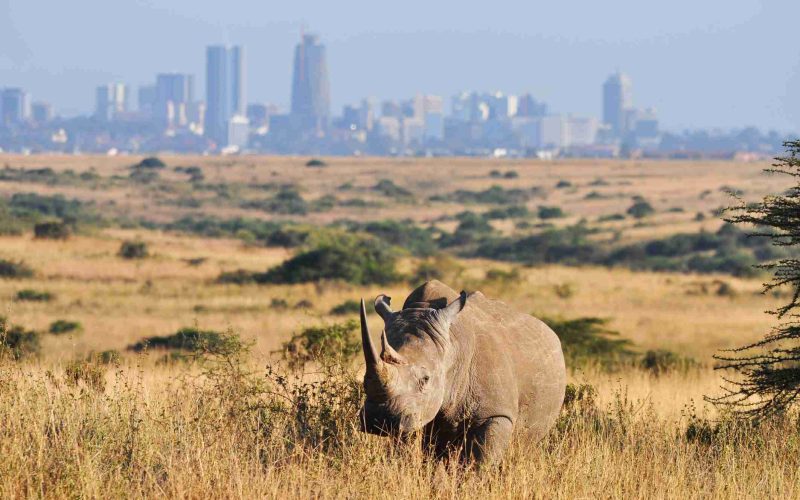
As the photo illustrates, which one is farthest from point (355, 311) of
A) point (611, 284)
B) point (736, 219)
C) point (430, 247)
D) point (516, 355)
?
point (430, 247)

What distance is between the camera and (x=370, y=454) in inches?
319

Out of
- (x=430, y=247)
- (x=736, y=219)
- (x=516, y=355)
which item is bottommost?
(x=430, y=247)

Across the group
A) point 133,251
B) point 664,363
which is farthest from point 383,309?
point 133,251

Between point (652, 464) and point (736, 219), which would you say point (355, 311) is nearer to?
point (736, 219)

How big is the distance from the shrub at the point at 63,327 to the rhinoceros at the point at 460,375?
1728cm

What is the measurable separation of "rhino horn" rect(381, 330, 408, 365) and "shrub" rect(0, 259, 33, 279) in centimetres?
3057

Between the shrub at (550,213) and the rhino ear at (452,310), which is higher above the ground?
the rhino ear at (452,310)

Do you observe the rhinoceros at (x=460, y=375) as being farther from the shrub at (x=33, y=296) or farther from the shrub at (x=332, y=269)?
the shrub at (x=332, y=269)

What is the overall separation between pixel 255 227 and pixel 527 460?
63.1 metres

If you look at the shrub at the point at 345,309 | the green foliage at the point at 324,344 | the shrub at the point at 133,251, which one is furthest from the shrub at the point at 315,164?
the green foliage at the point at 324,344

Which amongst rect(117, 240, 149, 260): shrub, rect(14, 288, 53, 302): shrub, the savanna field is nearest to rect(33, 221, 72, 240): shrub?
the savanna field

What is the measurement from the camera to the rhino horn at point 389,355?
7.23m

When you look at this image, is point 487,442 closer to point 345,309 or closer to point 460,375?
point 460,375

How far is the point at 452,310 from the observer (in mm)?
8109
